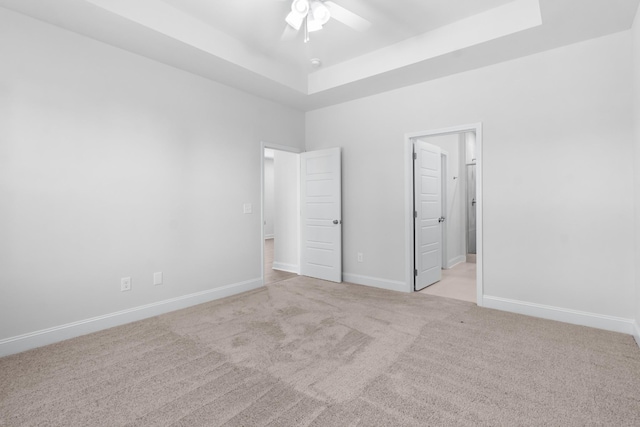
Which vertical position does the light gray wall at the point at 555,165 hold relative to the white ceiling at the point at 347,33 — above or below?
below

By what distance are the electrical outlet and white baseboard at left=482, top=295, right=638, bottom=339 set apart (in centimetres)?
379

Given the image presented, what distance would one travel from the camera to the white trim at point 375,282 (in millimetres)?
4254

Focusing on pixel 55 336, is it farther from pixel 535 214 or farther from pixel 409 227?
pixel 535 214

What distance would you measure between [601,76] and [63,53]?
4.82 meters

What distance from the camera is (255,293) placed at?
13.7ft

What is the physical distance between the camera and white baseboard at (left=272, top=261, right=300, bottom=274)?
5469mm

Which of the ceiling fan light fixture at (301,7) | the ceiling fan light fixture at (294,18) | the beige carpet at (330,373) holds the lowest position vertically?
the beige carpet at (330,373)

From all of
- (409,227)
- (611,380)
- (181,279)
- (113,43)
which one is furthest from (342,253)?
(113,43)

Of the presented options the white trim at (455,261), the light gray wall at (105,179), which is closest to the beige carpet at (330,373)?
the light gray wall at (105,179)

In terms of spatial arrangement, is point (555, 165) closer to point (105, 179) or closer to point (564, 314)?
point (564, 314)

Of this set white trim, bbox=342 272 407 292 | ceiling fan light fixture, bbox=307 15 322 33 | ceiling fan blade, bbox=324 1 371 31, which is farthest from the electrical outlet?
ceiling fan blade, bbox=324 1 371 31

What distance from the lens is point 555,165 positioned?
3.12 meters

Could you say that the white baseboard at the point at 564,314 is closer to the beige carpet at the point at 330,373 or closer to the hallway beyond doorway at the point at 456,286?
the beige carpet at the point at 330,373

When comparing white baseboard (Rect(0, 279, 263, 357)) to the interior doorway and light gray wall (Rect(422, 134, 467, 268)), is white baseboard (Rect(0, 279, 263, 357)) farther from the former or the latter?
light gray wall (Rect(422, 134, 467, 268))
